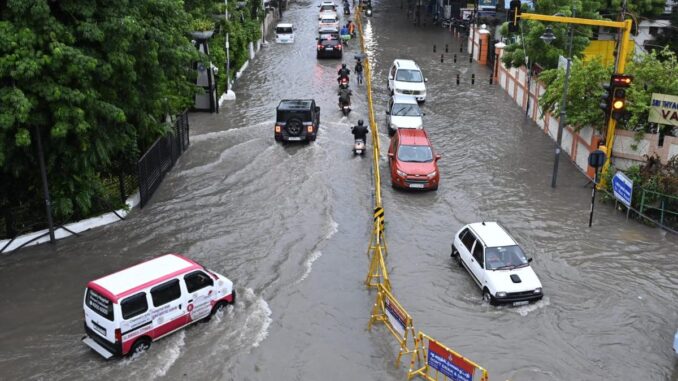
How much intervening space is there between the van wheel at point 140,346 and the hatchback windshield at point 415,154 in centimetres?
1213

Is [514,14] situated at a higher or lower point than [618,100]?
higher

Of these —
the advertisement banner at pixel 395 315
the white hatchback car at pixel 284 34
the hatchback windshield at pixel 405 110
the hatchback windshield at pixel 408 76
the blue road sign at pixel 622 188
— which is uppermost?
the white hatchback car at pixel 284 34

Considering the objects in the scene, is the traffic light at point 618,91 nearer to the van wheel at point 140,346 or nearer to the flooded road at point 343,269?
the flooded road at point 343,269

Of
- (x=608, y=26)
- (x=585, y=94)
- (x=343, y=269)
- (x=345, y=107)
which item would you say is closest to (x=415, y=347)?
(x=343, y=269)

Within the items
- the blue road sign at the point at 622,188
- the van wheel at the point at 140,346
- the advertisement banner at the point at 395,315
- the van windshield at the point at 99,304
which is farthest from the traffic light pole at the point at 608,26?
the van windshield at the point at 99,304

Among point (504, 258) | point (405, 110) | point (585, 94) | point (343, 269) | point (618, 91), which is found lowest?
point (343, 269)

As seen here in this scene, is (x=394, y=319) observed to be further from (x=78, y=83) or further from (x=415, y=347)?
(x=78, y=83)

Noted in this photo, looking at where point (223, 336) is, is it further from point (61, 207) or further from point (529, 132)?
point (529, 132)

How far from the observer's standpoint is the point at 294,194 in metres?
23.1

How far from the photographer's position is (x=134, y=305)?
44.1 ft

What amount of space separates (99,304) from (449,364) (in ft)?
22.5

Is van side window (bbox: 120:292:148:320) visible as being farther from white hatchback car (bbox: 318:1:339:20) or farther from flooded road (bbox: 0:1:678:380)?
white hatchback car (bbox: 318:1:339:20)

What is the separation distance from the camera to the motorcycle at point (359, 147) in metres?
26.6

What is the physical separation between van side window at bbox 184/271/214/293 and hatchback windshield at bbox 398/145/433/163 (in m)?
10.5
